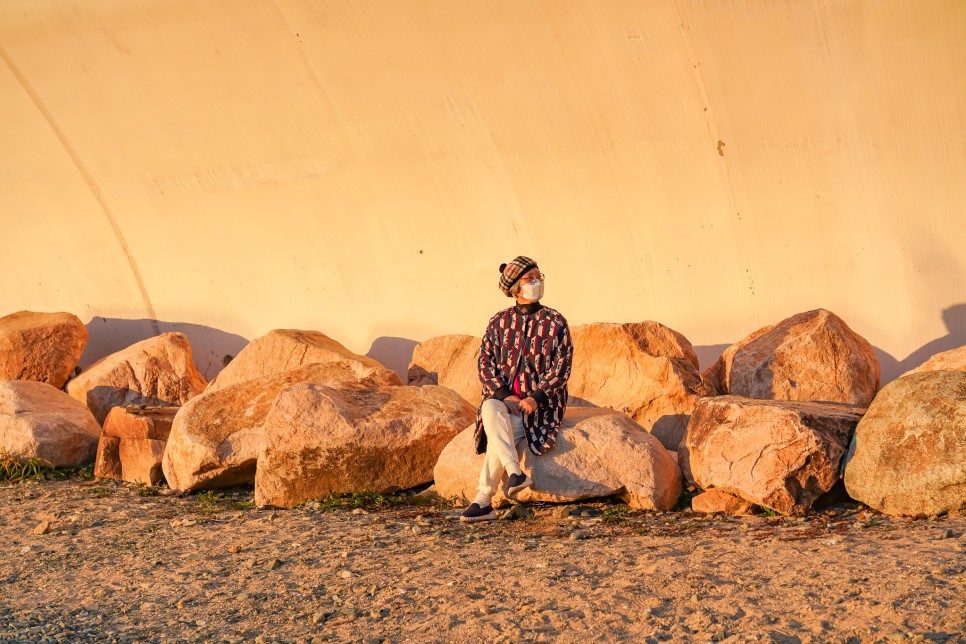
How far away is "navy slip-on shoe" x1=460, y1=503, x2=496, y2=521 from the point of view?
5.85 metres

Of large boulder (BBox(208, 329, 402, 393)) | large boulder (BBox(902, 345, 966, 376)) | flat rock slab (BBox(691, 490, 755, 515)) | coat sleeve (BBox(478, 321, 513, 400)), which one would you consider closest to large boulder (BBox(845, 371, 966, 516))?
flat rock slab (BBox(691, 490, 755, 515))

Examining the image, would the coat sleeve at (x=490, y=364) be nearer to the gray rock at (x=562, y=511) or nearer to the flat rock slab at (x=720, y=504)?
the gray rock at (x=562, y=511)

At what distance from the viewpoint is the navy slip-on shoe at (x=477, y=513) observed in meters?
5.85

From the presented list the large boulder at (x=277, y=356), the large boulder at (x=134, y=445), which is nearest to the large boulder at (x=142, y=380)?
the large boulder at (x=277, y=356)

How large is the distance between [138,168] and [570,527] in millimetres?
6315

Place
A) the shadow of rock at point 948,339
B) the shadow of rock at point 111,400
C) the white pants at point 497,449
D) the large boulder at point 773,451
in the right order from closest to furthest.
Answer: the large boulder at point 773,451, the white pants at point 497,449, the shadow of rock at point 948,339, the shadow of rock at point 111,400

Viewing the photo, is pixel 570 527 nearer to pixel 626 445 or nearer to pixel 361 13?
pixel 626 445

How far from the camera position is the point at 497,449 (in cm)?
592

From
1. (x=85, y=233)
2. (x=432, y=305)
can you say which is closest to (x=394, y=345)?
(x=432, y=305)

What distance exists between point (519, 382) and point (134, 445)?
2.99 meters

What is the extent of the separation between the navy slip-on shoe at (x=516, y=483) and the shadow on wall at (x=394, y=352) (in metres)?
3.37

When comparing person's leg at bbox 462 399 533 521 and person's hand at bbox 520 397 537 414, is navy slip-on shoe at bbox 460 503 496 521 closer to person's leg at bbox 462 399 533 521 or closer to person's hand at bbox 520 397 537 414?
person's leg at bbox 462 399 533 521

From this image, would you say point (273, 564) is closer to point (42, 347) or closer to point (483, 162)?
point (483, 162)

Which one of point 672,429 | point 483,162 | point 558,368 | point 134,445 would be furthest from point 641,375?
point 134,445
